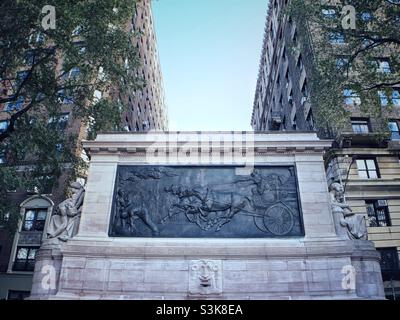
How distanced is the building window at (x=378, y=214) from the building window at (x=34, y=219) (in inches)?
1046

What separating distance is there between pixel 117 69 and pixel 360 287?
643 inches

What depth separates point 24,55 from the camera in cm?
1897

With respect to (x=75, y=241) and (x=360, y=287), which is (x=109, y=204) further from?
(x=360, y=287)

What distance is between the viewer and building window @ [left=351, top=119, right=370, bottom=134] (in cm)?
2687

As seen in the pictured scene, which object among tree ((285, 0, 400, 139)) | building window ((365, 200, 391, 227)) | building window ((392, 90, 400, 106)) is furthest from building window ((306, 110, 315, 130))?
tree ((285, 0, 400, 139))

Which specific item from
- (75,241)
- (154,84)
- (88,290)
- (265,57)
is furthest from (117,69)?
(154,84)

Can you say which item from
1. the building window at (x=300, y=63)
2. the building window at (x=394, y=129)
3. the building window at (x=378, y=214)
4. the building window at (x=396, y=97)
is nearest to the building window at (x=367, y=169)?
the building window at (x=378, y=214)

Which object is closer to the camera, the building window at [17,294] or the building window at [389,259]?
the building window at [389,259]

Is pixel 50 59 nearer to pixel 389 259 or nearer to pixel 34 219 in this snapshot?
pixel 34 219

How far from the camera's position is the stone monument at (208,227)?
14.2 meters

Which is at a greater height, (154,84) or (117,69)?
(154,84)

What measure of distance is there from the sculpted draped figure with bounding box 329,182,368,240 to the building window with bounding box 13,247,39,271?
24702 millimetres

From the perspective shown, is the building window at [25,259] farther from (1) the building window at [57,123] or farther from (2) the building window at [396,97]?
(2) the building window at [396,97]

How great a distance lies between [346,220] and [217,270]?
629 cm
